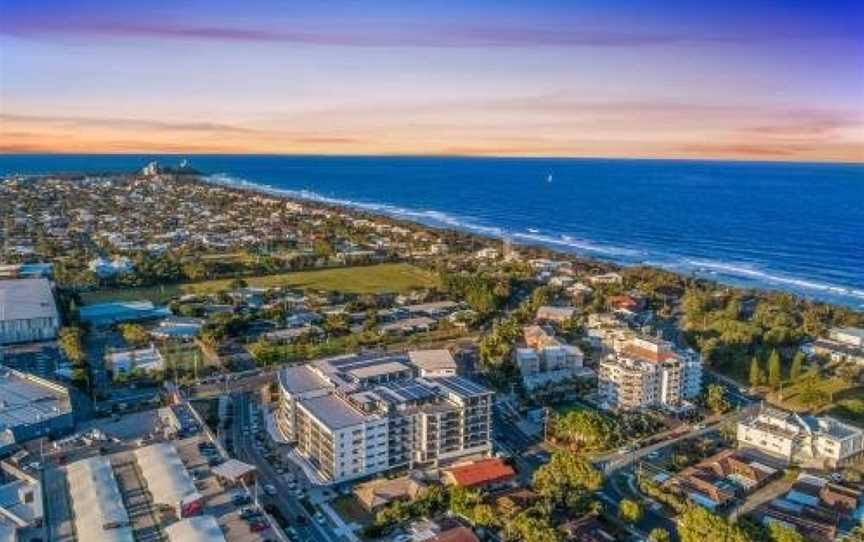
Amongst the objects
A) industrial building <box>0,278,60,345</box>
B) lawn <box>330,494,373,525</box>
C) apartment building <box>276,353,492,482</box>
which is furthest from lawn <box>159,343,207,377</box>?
lawn <box>330,494,373,525</box>

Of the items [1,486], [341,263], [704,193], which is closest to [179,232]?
[341,263]

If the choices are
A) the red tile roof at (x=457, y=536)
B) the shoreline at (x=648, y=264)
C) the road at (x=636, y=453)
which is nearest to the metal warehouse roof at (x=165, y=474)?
the red tile roof at (x=457, y=536)

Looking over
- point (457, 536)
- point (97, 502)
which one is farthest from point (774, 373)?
point (97, 502)

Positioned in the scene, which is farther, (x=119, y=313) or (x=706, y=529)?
(x=119, y=313)

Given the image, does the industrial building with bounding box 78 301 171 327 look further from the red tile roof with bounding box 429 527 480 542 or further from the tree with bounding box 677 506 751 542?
the tree with bounding box 677 506 751 542

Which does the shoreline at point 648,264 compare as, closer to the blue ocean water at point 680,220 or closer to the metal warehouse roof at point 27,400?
the blue ocean water at point 680,220

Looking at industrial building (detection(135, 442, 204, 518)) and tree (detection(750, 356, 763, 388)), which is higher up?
industrial building (detection(135, 442, 204, 518))

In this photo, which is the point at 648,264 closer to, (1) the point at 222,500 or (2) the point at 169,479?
(1) the point at 222,500

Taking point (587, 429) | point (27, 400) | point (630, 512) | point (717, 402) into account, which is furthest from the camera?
point (717, 402)
